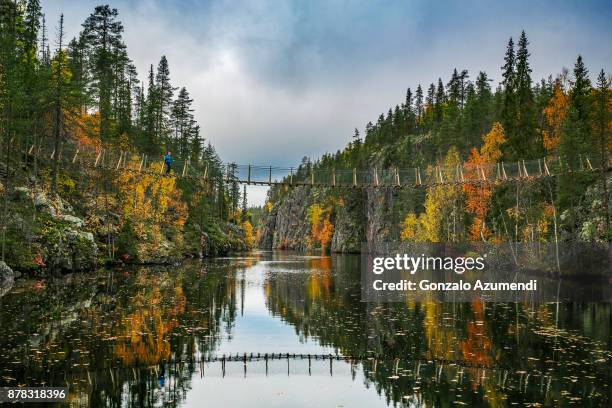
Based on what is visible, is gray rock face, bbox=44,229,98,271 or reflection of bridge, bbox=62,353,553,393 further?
gray rock face, bbox=44,229,98,271

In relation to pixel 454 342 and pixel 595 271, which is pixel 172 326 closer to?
pixel 454 342

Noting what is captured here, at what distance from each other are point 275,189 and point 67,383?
596 ft

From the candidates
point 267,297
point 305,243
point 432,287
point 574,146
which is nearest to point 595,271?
point 574,146

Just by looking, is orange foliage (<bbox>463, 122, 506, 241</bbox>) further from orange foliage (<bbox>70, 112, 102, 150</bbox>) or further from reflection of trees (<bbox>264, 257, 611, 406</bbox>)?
orange foliage (<bbox>70, 112, 102, 150</bbox>)

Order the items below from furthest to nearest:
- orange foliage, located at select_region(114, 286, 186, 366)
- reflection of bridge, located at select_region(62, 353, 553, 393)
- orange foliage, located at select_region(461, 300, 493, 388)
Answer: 1. orange foliage, located at select_region(461, 300, 493, 388)
2. orange foliage, located at select_region(114, 286, 186, 366)
3. reflection of bridge, located at select_region(62, 353, 553, 393)

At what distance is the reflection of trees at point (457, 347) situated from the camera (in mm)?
11031

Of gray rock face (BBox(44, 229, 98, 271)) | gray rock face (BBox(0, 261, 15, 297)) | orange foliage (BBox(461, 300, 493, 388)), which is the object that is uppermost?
gray rock face (BBox(44, 229, 98, 271))

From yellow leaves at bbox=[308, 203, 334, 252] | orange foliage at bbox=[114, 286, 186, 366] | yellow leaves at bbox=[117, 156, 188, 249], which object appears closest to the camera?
orange foliage at bbox=[114, 286, 186, 366]

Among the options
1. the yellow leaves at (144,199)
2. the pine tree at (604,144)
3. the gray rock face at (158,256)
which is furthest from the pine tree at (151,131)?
the pine tree at (604,144)

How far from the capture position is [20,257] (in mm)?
30641

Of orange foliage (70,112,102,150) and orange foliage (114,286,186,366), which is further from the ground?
orange foliage (70,112,102,150)

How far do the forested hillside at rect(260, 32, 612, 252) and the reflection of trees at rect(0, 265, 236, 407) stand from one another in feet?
80.2

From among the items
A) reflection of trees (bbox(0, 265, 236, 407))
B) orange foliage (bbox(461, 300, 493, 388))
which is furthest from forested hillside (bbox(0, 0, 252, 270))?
orange foliage (bbox(461, 300, 493, 388))

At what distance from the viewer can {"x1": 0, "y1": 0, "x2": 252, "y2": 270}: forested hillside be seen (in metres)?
32.5
